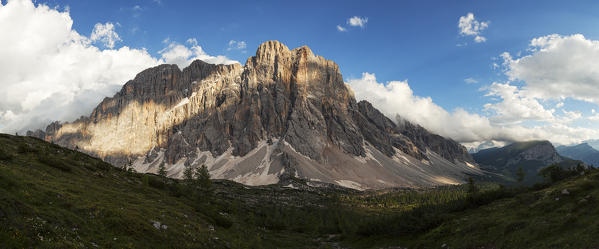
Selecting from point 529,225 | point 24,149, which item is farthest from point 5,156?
point 529,225

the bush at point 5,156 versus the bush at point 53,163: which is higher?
the bush at point 5,156

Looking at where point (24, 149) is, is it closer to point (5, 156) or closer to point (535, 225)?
point (5, 156)

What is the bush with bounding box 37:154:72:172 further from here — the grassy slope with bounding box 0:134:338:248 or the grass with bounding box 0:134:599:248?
the grass with bounding box 0:134:599:248

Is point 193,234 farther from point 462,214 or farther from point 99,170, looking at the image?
point 462,214

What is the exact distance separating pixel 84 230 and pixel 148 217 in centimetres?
811

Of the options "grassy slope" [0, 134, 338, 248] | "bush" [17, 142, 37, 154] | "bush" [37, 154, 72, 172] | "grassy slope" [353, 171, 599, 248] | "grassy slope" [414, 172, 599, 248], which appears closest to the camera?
"grassy slope" [0, 134, 338, 248]

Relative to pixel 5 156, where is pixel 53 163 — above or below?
below

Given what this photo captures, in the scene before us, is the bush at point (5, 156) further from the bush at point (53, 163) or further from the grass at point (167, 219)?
the bush at point (53, 163)

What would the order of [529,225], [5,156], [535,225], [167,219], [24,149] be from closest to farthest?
[535,225] < [529,225] < [167,219] < [5,156] < [24,149]

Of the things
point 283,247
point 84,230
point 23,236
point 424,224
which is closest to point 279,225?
point 283,247

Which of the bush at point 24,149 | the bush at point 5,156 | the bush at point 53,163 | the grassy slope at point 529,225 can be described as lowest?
the grassy slope at point 529,225

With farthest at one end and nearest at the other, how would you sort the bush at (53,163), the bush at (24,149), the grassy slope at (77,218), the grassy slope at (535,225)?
the bush at (24,149) < the bush at (53,163) < the grassy slope at (535,225) < the grassy slope at (77,218)

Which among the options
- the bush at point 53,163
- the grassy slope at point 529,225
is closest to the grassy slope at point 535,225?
the grassy slope at point 529,225

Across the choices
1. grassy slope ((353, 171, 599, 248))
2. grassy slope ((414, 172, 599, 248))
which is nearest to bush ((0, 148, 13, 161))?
grassy slope ((353, 171, 599, 248))
